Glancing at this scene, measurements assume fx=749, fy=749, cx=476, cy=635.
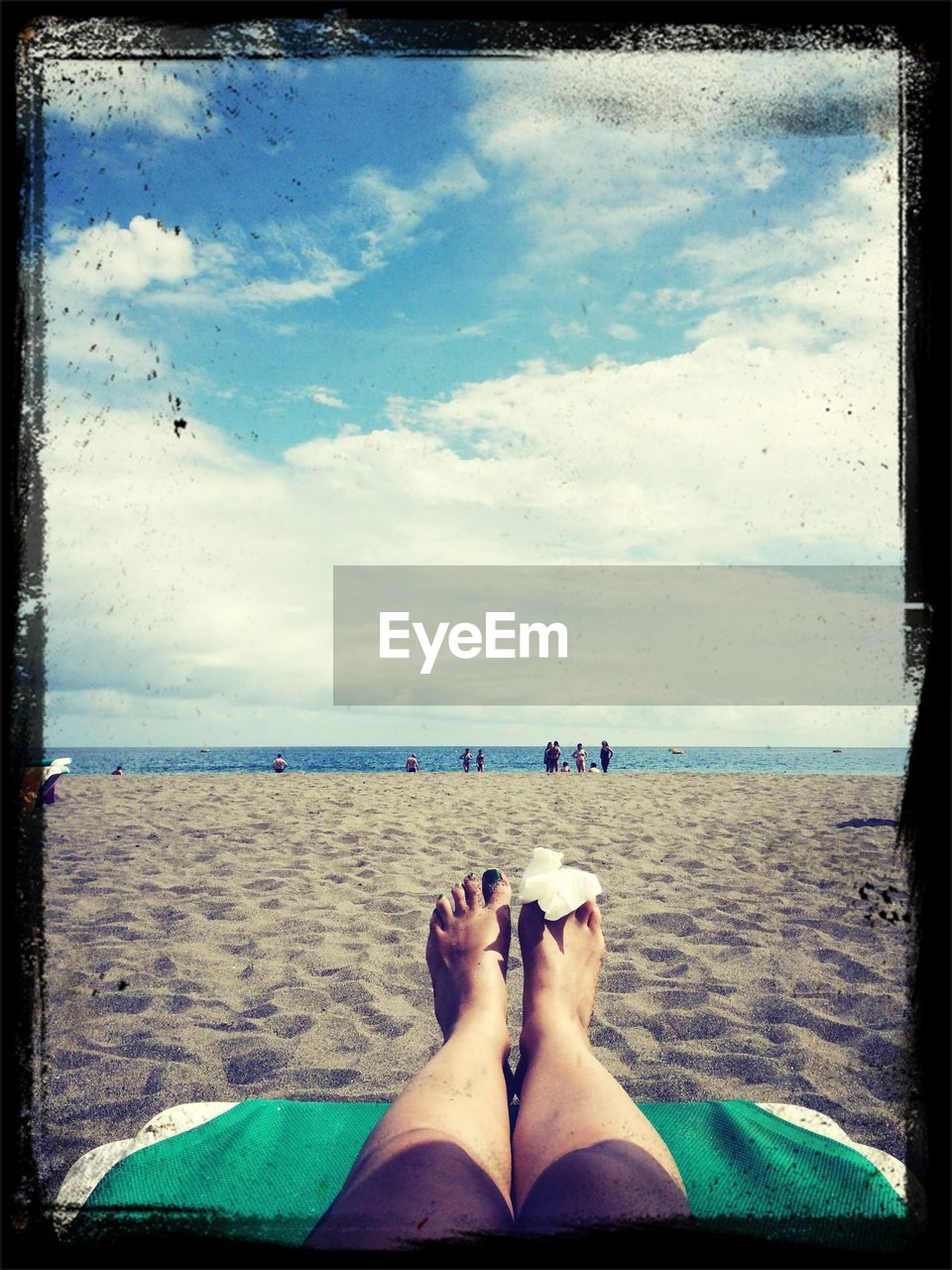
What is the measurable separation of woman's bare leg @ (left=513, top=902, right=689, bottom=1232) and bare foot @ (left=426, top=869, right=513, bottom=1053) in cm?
13

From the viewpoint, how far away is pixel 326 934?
10.5 feet

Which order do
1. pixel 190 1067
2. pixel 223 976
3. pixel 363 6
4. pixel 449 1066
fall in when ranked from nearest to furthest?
pixel 363 6
pixel 449 1066
pixel 190 1067
pixel 223 976

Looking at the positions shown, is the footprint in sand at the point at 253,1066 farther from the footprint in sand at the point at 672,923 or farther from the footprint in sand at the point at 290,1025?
the footprint in sand at the point at 672,923

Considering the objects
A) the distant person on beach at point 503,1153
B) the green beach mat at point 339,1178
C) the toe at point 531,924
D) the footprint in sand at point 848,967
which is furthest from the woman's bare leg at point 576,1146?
Result: the footprint in sand at point 848,967

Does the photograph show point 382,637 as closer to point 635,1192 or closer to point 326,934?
point 326,934

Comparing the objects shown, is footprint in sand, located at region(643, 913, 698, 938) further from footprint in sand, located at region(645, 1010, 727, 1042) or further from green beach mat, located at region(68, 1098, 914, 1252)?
green beach mat, located at region(68, 1098, 914, 1252)

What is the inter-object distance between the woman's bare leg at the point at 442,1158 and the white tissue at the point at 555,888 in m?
0.47

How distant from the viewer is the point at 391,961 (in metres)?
2.85

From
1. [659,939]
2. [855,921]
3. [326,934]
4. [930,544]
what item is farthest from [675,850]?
[930,544]

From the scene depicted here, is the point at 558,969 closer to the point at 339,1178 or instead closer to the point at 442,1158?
the point at 339,1178

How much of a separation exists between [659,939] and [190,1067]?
6.11 feet

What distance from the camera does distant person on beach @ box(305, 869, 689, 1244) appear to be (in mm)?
1085

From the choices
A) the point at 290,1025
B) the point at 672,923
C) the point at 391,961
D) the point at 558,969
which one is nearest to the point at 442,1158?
the point at 558,969

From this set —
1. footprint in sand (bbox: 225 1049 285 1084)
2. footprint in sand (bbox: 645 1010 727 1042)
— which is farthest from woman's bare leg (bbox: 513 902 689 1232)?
footprint in sand (bbox: 225 1049 285 1084)
